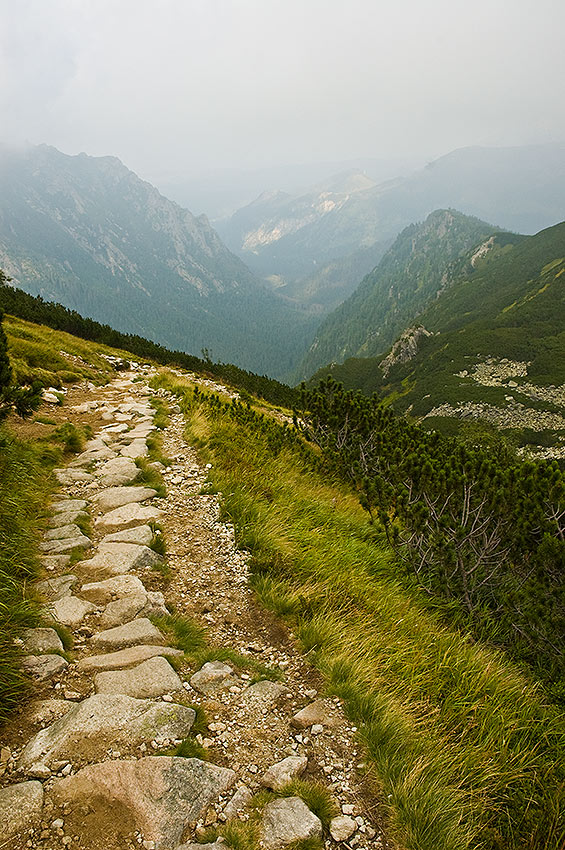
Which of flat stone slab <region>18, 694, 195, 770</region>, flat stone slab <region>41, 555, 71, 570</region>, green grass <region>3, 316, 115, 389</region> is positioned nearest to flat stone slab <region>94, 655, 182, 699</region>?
flat stone slab <region>18, 694, 195, 770</region>

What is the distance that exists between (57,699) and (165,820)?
1.31 m

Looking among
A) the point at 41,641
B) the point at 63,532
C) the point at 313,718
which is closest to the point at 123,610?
the point at 41,641

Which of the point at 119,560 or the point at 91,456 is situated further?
the point at 91,456

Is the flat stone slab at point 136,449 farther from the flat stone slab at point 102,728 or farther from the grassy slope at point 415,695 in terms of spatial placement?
the flat stone slab at point 102,728

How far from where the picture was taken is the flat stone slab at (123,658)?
370 centimetres

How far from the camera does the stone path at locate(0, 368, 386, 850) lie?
2.51m

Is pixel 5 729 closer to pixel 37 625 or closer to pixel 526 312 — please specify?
pixel 37 625

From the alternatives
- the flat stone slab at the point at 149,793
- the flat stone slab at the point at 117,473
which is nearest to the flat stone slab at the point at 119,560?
the flat stone slab at the point at 117,473

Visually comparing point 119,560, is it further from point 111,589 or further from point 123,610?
point 123,610

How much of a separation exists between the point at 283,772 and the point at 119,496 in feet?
16.8

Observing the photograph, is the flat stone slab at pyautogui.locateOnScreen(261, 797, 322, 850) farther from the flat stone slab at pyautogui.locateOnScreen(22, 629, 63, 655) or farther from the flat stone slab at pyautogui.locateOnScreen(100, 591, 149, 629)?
the flat stone slab at pyautogui.locateOnScreen(100, 591, 149, 629)

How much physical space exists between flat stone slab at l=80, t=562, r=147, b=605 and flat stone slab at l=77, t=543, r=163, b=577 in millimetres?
225

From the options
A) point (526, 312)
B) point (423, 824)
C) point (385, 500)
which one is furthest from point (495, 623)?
point (526, 312)

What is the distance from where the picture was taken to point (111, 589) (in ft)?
15.8
